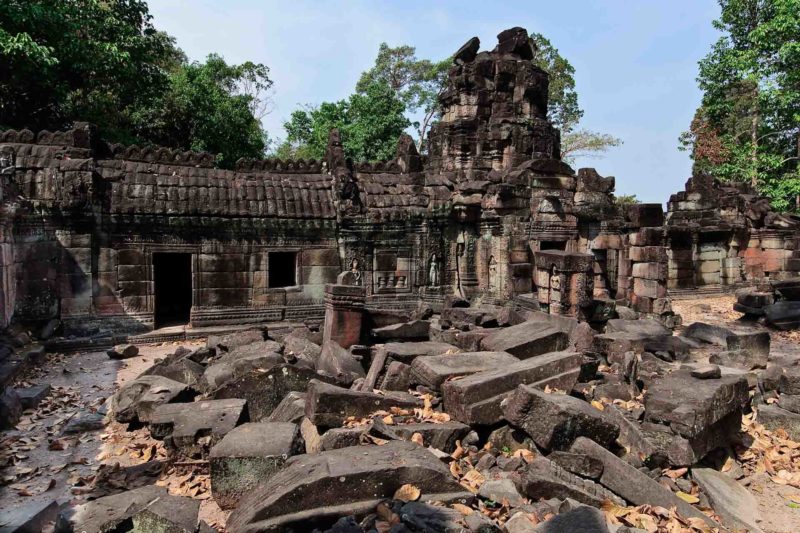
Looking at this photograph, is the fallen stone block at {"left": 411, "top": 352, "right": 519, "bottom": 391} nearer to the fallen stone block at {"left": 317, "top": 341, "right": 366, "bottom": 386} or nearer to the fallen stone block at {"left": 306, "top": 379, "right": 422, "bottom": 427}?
the fallen stone block at {"left": 306, "top": 379, "right": 422, "bottom": 427}

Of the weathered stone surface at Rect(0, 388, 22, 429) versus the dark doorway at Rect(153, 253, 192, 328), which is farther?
the dark doorway at Rect(153, 253, 192, 328)

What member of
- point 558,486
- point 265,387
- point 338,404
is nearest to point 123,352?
point 265,387

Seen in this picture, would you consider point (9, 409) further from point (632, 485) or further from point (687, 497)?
point (687, 497)

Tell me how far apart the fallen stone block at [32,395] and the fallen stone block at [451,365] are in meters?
5.07

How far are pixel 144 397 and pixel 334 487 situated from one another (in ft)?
11.5

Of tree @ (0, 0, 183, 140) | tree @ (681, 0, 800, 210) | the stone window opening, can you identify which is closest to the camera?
the stone window opening

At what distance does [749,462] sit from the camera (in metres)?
5.29

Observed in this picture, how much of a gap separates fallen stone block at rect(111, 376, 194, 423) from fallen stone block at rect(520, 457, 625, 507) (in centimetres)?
425

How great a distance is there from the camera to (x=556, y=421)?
4.67 metres

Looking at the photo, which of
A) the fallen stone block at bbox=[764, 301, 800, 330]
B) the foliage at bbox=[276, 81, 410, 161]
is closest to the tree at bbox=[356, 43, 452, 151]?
the foliage at bbox=[276, 81, 410, 161]

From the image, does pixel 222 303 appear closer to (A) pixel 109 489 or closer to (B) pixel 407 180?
(B) pixel 407 180

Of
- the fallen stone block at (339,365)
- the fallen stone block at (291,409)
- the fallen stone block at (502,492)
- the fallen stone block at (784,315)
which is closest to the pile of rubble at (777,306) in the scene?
the fallen stone block at (784,315)

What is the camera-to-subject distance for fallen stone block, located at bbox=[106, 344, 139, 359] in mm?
9586

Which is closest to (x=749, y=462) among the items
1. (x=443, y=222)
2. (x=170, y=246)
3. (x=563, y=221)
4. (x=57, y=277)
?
(x=563, y=221)
